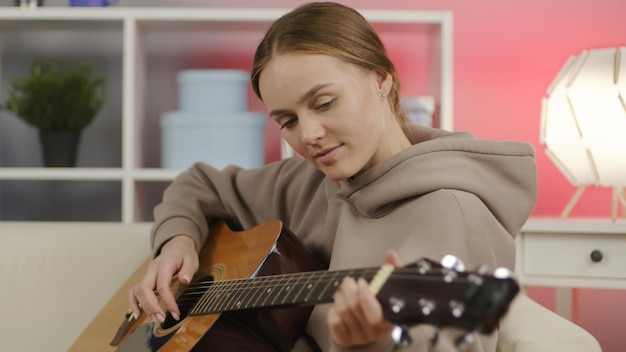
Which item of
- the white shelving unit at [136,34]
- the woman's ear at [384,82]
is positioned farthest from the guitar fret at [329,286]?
the white shelving unit at [136,34]

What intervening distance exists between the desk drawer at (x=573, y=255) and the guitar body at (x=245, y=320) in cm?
91

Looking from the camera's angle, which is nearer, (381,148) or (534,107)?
(381,148)

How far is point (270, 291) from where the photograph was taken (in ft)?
3.19

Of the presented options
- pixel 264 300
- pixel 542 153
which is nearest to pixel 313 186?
pixel 264 300

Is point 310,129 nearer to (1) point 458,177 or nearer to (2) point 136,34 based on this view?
(1) point 458,177

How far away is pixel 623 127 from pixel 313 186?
3.01 feet

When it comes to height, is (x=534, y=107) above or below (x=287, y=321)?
above

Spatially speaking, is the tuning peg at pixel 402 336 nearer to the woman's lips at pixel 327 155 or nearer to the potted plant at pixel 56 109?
the woman's lips at pixel 327 155

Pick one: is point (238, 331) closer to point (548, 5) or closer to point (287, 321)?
point (287, 321)

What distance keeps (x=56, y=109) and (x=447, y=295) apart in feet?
6.50

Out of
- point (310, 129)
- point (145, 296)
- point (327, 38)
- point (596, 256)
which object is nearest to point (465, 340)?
point (310, 129)

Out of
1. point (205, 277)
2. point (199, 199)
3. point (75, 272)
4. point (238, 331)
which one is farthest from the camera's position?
point (75, 272)

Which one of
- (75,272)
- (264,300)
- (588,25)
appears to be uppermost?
(588,25)

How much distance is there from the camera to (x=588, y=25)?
8.96 ft
